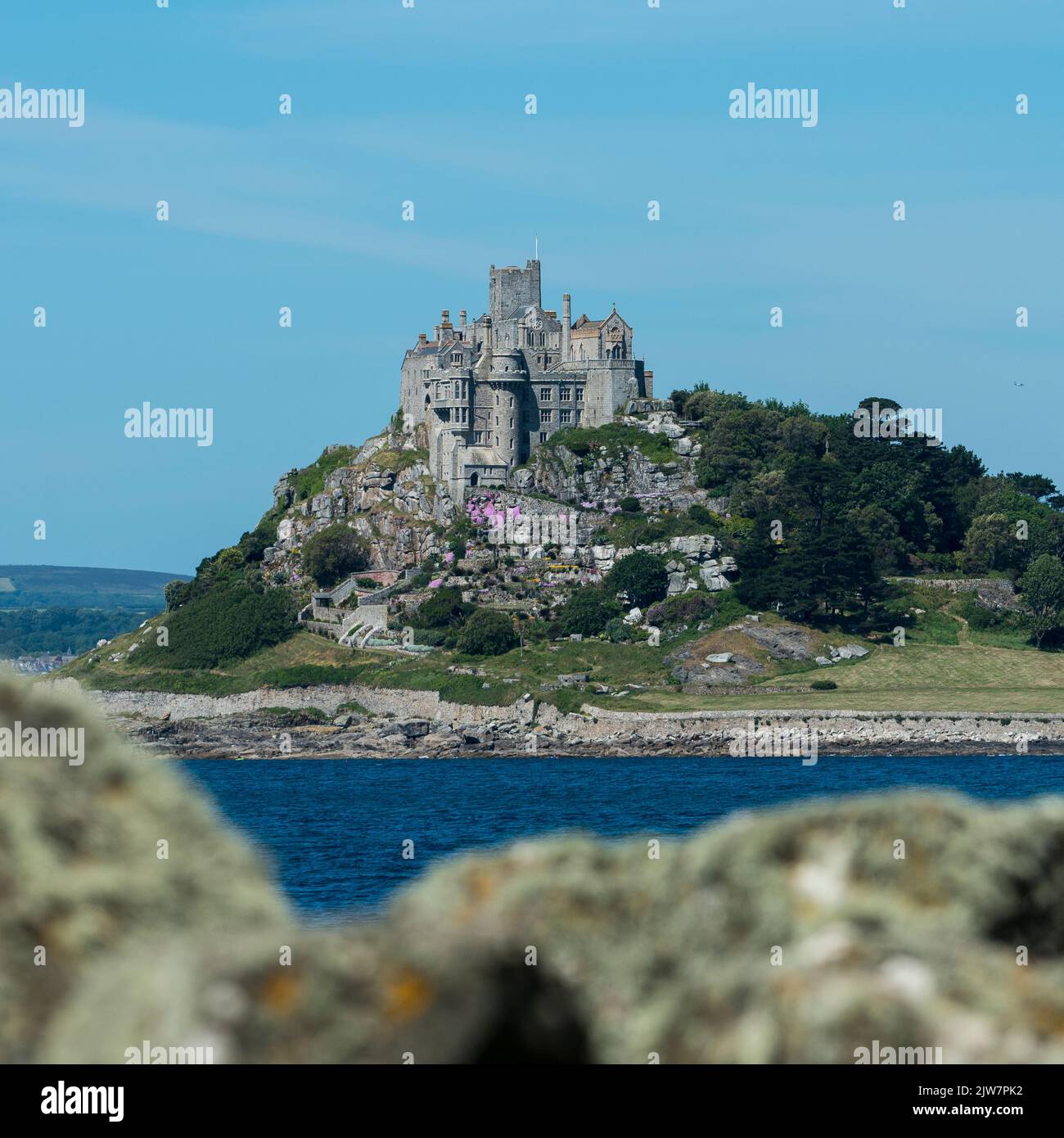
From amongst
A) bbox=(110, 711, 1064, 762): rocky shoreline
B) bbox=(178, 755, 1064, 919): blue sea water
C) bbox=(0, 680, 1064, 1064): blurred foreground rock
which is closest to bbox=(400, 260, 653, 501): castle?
bbox=(110, 711, 1064, 762): rocky shoreline

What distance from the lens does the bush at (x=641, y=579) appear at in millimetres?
139375

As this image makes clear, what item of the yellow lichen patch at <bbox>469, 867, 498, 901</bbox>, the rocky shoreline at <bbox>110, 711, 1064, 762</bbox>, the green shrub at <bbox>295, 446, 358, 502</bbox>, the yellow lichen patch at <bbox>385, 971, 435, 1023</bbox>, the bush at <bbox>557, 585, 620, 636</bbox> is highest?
the green shrub at <bbox>295, 446, 358, 502</bbox>

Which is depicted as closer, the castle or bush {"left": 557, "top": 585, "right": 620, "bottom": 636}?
bush {"left": 557, "top": 585, "right": 620, "bottom": 636}

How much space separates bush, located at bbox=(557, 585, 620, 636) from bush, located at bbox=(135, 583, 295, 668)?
2228 centimetres

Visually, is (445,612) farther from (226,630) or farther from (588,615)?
(226,630)

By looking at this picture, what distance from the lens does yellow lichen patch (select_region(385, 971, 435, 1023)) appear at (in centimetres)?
632

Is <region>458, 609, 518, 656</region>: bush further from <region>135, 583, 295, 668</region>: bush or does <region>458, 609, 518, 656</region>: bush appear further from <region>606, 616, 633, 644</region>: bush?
<region>135, 583, 295, 668</region>: bush

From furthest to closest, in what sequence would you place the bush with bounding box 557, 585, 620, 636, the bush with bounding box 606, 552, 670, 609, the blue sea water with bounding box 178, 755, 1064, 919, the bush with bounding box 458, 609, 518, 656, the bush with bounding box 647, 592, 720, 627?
1. the bush with bounding box 606, 552, 670, 609
2. the bush with bounding box 557, 585, 620, 636
3. the bush with bounding box 647, 592, 720, 627
4. the bush with bounding box 458, 609, 518, 656
5. the blue sea water with bounding box 178, 755, 1064, 919

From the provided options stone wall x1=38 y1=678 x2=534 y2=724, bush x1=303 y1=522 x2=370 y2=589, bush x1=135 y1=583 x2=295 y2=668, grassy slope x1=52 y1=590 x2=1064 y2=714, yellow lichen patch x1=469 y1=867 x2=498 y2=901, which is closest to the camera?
yellow lichen patch x1=469 y1=867 x2=498 y2=901

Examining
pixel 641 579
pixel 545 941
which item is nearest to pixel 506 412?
pixel 641 579

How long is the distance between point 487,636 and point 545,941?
12854 centimetres

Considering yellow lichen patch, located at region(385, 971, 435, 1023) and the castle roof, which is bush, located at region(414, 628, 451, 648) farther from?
yellow lichen patch, located at region(385, 971, 435, 1023)

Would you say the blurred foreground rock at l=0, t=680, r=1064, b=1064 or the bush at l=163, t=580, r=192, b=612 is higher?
the blurred foreground rock at l=0, t=680, r=1064, b=1064
